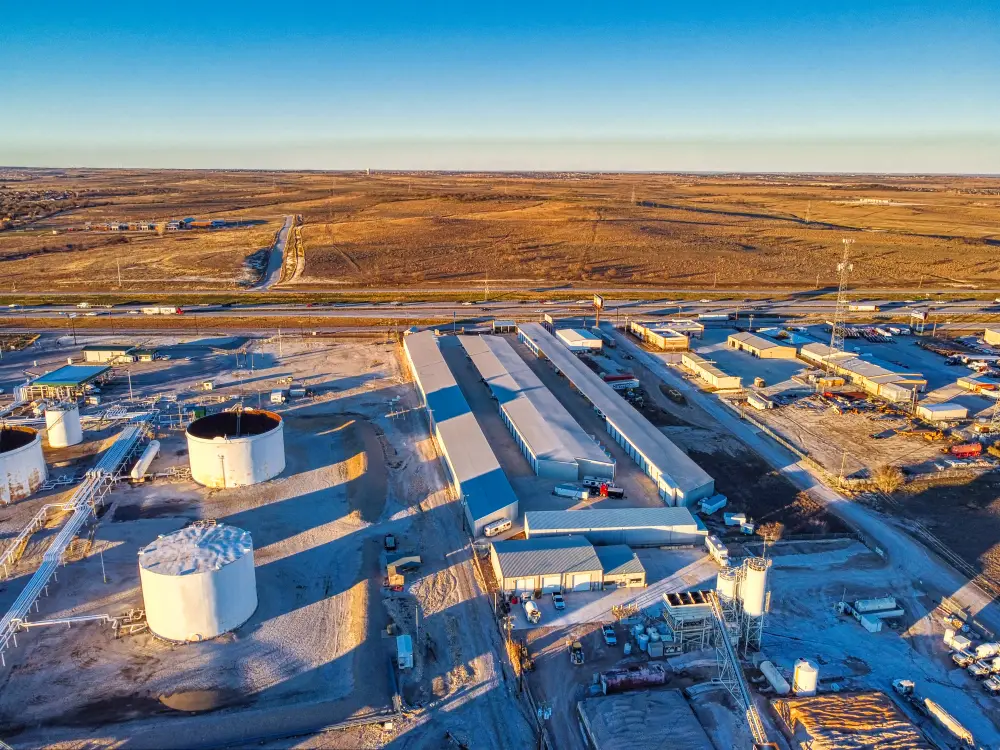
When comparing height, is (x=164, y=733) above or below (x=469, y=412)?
below

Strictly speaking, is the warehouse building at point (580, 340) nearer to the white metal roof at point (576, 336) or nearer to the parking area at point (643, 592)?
the white metal roof at point (576, 336)

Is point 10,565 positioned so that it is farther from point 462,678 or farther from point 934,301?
point 934,301

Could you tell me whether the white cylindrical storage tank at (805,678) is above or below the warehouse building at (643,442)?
below

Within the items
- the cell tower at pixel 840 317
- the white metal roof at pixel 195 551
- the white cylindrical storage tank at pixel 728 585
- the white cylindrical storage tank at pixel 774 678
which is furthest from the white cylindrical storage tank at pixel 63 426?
the cell tower at pixel 840 317

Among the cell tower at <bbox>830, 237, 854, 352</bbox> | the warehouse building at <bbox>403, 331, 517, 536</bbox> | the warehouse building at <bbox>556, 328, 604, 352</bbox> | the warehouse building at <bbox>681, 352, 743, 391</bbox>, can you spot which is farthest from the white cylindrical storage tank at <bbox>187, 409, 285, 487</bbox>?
the cell tower at <bbox>830, 237, 854, 352</bbox>

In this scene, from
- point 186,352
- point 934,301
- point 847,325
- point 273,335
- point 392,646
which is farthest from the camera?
point 934,301

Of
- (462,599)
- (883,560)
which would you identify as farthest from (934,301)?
(462,599)

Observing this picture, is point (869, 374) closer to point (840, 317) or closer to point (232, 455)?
point (840, 317)
